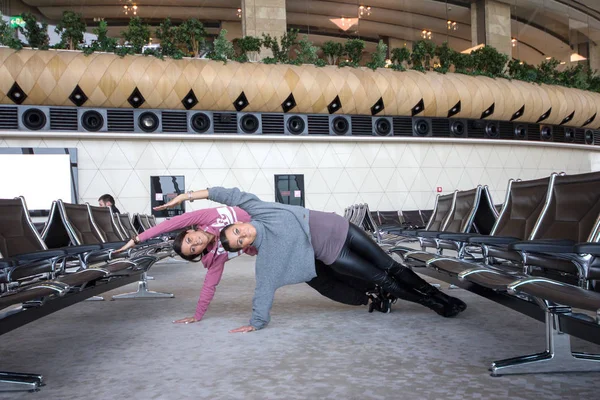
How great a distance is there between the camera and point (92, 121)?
1502cm

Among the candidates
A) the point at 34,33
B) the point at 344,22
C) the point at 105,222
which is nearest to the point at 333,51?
the point at 344,22

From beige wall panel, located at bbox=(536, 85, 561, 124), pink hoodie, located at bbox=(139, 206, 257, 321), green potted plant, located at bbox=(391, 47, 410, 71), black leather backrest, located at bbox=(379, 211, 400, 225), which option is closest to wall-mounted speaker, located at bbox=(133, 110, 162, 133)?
black leather backrest, located at bbox=(379, 211, 400, 225)

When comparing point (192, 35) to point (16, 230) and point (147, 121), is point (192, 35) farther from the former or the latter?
point (16, 230)

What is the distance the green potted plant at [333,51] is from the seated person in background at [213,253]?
40.6 ft

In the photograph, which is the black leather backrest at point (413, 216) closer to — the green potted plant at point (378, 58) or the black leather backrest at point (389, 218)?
the black leather backrest at point (389, 218)

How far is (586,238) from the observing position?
390cm

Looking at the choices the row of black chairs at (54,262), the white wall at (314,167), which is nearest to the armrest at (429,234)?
the row of black chairs at (54,262)

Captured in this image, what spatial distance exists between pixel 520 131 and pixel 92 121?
13.0 metres

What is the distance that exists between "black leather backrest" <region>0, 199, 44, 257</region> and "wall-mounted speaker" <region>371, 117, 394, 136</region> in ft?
42.3

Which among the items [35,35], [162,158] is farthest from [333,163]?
[35,35]

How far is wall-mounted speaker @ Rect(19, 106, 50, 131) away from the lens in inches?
569

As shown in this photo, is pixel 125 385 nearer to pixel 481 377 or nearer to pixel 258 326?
pixel 258 326

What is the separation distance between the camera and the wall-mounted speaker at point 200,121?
51.3 ft

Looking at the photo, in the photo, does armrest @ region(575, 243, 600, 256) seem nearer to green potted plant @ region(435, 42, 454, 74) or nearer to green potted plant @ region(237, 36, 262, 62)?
green potted plant @ region(237, 36, 262, 62)
